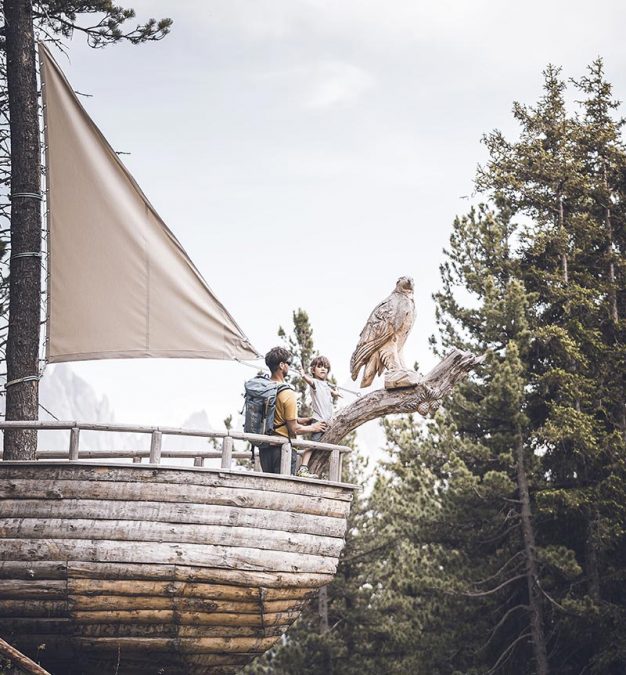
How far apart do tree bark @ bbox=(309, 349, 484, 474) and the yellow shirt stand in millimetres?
661

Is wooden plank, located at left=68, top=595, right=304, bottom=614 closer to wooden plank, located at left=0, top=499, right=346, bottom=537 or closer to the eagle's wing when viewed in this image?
wooden plank, located at left=0, top=499, right=346, bottom=537

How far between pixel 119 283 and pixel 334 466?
3.09 meters

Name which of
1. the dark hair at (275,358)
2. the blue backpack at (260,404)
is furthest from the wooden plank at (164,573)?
the dark hair at (275,358)

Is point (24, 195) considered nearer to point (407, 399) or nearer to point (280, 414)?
point (280, 414)

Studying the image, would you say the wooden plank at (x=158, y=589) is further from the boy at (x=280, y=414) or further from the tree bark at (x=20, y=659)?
the boy at (x=280, y=414)

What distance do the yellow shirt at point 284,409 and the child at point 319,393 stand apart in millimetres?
332

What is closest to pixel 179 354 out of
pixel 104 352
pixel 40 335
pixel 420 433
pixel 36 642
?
pixel 104 352

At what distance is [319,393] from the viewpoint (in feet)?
38.1

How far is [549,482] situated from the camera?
23.5 meters

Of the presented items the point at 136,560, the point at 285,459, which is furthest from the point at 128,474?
the point at 285,459

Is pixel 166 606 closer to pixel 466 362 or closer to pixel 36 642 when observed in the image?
pixel 36 642

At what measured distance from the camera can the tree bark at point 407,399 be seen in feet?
Result: 36.7

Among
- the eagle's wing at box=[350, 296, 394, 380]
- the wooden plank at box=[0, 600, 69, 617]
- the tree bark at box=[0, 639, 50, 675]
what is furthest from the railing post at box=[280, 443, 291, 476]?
the tree bark at box=[0, 639, 50, 675]

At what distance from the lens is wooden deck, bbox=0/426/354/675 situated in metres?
9.61
